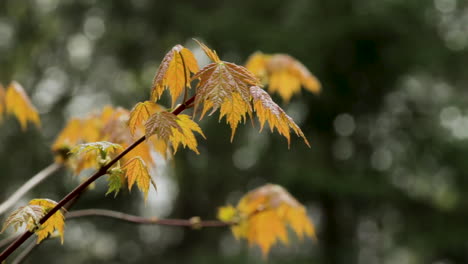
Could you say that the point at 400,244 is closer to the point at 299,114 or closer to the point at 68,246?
the point at 299,114

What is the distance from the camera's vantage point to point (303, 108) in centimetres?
460

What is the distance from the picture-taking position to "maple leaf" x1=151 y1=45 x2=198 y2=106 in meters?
0.61

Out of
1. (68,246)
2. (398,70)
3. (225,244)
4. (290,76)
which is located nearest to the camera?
(290,76)

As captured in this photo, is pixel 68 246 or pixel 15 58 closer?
pixel 15 58

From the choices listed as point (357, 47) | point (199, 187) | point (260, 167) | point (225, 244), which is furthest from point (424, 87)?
point (225, 244)

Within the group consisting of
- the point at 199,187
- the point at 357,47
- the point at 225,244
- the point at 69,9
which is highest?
the point at 69,9

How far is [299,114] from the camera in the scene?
15.2 feet

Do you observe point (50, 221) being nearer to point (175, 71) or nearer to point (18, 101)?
point (175, 71)

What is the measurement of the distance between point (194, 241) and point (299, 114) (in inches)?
83.5

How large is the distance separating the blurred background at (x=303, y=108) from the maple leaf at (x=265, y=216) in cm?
250

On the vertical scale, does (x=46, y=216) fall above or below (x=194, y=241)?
above

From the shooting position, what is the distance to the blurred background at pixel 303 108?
4.08 meters

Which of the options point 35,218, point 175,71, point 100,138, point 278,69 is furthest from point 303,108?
point 35,218

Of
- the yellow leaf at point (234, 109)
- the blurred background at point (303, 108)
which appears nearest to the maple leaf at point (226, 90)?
the yellow leaf at point (234, 109)
